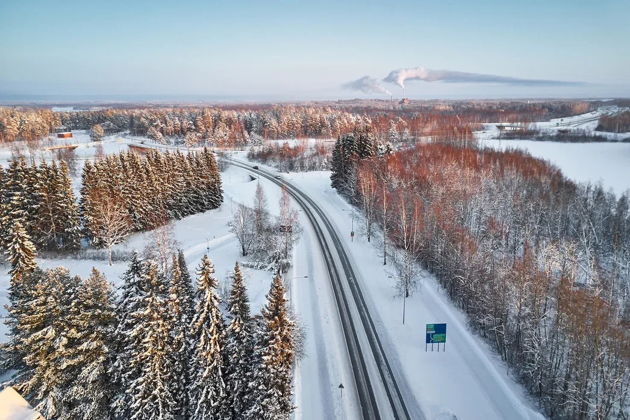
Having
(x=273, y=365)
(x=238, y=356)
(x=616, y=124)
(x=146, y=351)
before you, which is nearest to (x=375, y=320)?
(x=273, y=365)

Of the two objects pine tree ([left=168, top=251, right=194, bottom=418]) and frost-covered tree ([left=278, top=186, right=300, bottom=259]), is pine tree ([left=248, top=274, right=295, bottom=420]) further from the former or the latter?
frost-covered tree ([left=278, top=186, right=300, bottom=259])

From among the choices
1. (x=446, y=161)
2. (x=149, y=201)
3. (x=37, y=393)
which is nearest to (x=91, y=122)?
(x=149, y=201)

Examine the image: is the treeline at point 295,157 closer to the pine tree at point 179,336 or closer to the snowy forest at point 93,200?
the snowy forest at point 93,200

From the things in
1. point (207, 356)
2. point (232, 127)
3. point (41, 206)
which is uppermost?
point (232, 127)

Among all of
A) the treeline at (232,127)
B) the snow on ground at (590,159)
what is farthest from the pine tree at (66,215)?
the treeline at (232,127)

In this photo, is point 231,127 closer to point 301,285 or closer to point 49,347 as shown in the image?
point 301,285

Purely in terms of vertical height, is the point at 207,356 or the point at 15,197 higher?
the point at 15,197

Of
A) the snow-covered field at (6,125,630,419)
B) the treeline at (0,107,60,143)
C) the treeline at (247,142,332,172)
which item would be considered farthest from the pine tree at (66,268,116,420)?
the treeline at (0,107,60,143)
